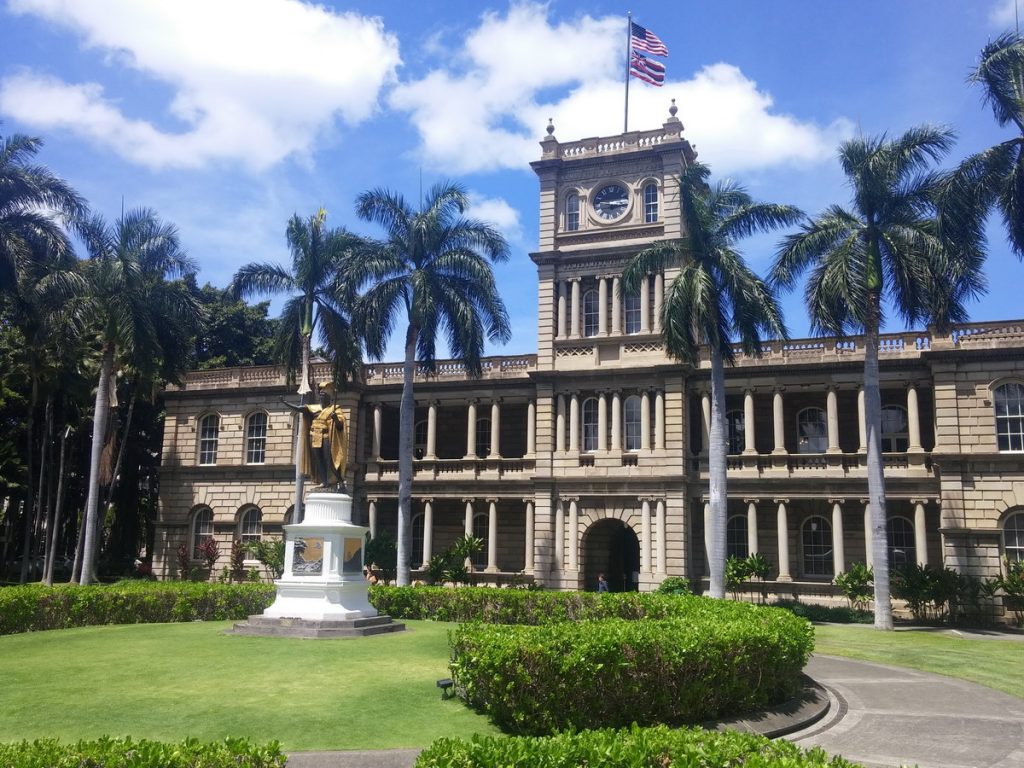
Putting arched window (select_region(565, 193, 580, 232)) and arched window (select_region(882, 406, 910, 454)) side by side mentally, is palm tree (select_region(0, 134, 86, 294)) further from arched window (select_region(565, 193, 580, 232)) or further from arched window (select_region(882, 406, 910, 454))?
arched window (select_region(882, 406, 910, 454))

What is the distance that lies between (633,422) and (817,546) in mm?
8146

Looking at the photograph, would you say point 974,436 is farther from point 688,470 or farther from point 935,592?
point 688,470

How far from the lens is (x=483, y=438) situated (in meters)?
39.3

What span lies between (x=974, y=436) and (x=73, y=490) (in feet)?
134

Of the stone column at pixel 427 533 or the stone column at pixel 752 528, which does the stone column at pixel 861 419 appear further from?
the stone column at pixel 427 533

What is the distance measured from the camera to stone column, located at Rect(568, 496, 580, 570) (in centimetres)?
3288

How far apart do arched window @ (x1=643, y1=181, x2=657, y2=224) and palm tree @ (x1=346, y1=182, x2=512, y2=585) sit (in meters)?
6.63

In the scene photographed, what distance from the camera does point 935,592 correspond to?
27.8 metres

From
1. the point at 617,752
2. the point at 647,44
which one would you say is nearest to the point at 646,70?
the point at 647,44

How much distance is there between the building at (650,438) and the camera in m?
29.2

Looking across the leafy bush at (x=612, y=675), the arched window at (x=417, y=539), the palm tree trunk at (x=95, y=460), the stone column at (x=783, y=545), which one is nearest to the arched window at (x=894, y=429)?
the stone column at (x=783, y=545)

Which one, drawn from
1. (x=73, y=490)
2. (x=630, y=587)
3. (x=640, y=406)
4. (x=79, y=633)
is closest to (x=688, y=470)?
(x=640, y=406)

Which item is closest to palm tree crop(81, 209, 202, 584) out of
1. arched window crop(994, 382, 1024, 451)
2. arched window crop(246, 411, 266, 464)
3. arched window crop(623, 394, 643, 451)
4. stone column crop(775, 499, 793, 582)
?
arched window crop(246, 411, 266, 464)

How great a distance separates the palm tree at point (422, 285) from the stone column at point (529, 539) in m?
5.74
